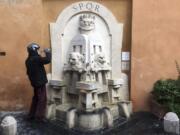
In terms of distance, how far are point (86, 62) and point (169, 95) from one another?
1875 mm

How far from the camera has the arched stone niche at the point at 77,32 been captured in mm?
8602

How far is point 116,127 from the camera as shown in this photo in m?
7.83

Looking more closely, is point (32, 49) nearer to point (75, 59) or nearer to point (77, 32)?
point (75, 59)

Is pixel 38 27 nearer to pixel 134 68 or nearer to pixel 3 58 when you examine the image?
pixel 3 58

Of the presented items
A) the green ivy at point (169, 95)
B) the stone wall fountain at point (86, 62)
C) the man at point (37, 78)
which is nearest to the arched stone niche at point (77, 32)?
the stone wall fountain at point (86, 62)

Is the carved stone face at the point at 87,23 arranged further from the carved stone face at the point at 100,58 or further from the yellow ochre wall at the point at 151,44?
the yellow ochre wall at the point at 151,44

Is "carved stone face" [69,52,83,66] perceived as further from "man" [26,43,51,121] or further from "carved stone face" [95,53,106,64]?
"man" [26,43,51,121]

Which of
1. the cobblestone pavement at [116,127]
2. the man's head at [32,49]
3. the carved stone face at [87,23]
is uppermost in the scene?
the carved stone face at [87,23]

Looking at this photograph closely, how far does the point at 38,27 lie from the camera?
28.1ft

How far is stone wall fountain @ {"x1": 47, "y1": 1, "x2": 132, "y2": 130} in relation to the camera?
811cm

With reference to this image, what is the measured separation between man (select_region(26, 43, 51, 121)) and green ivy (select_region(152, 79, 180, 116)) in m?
2.42

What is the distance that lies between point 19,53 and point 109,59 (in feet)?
6.63

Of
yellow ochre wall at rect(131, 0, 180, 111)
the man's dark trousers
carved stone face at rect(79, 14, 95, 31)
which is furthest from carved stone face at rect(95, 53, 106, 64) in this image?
the man's dark trousers

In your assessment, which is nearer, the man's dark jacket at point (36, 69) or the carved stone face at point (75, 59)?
the man's dark jacket at point (36, 69)
